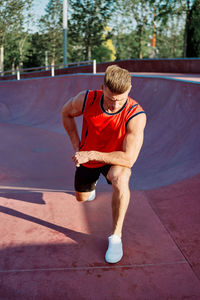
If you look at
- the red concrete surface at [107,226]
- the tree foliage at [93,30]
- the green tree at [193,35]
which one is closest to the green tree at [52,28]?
the tree foliage at [93,30]

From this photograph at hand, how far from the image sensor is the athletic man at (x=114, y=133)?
270 centimetres

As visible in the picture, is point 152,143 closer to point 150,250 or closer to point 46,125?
point 150,250

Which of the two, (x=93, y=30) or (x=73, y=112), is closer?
(x=73, y=112)

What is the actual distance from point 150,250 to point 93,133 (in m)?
1.30

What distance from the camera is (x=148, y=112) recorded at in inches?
341

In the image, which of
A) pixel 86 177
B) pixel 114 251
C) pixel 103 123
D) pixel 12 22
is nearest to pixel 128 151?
pixel 103 123

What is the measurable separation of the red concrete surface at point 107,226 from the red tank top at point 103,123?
100 centimetres

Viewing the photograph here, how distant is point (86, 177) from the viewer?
346cm

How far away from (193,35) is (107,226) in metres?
31.4

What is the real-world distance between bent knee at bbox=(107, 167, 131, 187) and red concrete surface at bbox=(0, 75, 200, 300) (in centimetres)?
72

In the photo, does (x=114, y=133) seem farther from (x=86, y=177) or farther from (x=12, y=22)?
(x=12, y=22)

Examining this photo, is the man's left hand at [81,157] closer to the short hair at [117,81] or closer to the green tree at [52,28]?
the short hair at [117,81]

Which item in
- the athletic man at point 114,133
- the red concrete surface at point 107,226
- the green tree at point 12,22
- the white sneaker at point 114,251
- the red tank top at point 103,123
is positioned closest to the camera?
the red concrete surface at point 107,226

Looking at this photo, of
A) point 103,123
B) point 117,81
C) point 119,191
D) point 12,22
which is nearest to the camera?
point 117,81
